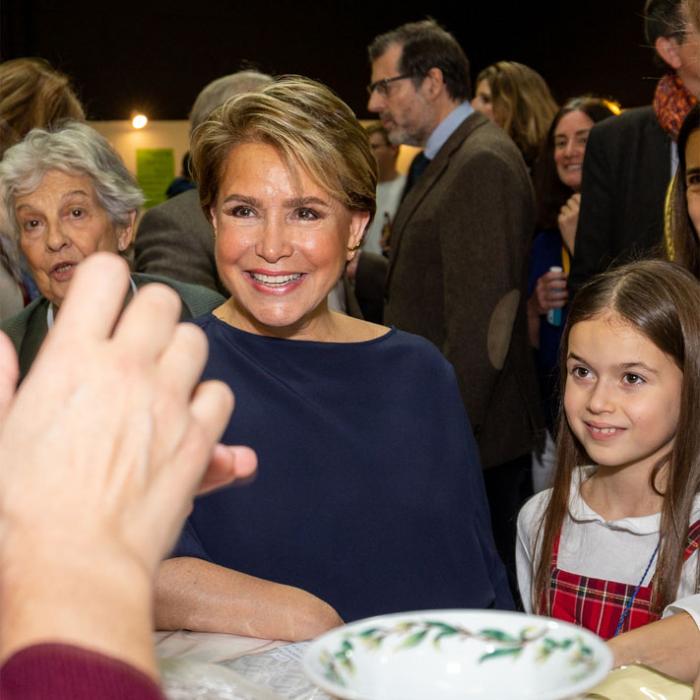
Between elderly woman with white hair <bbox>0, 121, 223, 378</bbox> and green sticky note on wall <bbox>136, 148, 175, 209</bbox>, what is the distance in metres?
3.34

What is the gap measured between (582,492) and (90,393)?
5.53ft

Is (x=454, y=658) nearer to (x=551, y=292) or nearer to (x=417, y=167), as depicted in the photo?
(x=551, y=292)

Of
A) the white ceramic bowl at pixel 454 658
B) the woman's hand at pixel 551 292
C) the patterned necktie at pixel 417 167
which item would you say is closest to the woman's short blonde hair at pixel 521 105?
the patterned necktie at pixel 417 167

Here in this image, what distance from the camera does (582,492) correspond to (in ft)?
6.84

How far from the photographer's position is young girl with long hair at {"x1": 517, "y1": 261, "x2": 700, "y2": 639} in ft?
6.24

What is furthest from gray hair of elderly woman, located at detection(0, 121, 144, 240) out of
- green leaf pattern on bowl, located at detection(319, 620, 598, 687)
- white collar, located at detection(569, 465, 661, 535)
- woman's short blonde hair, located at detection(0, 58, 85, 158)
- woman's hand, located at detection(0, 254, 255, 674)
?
woman's hand, located at detection(0, 254, 255, 674)

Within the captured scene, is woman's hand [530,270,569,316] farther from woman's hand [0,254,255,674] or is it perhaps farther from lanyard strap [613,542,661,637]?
woman's hand [0,254,255,674]

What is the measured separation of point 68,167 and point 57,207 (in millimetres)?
95

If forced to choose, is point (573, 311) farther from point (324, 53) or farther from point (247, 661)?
point (324, 53)

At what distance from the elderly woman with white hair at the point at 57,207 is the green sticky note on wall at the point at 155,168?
132 inches

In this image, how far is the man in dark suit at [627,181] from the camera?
3137 mm

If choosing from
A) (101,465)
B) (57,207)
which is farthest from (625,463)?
(101,465)

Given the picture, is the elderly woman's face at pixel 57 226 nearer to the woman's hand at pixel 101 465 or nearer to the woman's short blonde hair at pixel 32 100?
the woman's short blonde hair at pixel 32 100

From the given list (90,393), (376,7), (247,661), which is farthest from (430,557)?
(376,7)
